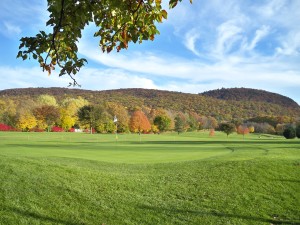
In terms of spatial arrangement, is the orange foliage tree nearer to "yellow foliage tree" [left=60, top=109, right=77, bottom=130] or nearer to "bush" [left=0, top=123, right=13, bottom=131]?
"yellow foliage tree" [left=60, top=109, right=77, bottom=130]

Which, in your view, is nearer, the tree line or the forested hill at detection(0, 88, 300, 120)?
the tree line

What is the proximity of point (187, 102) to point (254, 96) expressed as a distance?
4171 centimetres

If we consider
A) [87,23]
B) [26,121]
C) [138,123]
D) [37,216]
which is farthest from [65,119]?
[87,23]

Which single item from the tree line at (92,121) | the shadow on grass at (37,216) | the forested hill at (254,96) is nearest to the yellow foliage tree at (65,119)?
the tree line at (92,121)

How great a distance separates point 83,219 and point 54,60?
393 cm

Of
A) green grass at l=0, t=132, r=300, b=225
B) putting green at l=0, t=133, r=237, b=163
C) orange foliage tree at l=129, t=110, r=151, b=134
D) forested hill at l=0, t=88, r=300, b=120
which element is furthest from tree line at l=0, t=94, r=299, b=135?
green grass at l=0, t=132, r=300, b=225

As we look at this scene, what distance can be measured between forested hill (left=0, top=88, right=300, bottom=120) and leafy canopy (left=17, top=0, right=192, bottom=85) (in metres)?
129

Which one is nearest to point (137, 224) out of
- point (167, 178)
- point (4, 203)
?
point (4, 203)

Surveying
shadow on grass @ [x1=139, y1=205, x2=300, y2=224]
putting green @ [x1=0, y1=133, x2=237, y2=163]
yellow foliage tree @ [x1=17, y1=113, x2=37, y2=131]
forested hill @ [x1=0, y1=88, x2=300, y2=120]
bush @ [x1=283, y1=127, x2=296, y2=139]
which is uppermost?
forested hill @ [x1=0, y1=88, x2=300, y2=120]

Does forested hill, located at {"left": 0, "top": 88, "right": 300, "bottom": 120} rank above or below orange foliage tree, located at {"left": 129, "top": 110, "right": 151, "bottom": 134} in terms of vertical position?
above

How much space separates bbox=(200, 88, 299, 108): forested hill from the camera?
16957 centimetres

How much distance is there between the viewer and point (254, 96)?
605 ft

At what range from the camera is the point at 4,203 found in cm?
806

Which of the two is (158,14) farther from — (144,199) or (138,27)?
(144,199)
